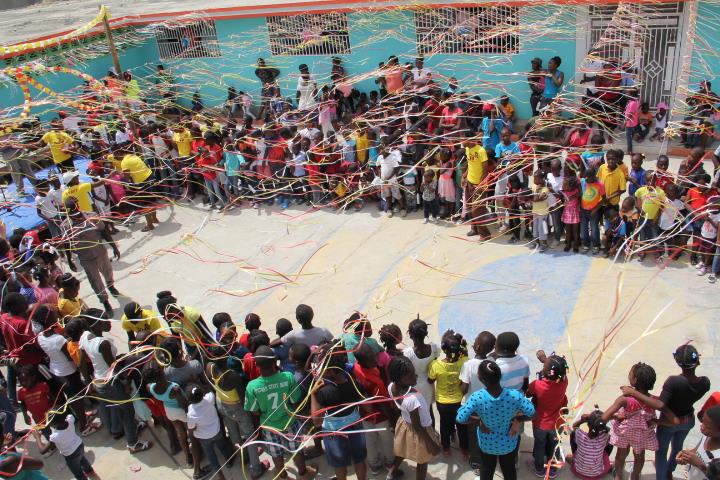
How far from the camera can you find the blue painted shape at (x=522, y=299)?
21.3ft

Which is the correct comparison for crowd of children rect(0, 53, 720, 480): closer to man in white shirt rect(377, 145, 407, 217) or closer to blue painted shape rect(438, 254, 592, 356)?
man in white shirt rect(377, 145, 407, 217)

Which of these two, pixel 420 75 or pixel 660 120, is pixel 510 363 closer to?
pixel 660 120

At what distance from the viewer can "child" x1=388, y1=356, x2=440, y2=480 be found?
169 inches

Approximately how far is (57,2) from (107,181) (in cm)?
2161

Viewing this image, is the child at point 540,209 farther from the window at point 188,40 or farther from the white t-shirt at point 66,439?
the window at point 188,40

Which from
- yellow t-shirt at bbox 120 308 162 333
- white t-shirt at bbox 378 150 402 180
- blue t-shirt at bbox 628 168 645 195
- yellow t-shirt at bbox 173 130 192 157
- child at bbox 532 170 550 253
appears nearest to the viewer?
yellow t-shirt at bbox 120 308 162 333

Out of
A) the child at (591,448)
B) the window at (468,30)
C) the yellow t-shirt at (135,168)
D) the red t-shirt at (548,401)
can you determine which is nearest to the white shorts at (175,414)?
the red t-shirt at (548,401)

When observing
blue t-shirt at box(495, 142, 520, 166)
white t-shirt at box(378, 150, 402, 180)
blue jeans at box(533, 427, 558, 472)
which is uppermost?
blue t-shirt at box(495, 142, 520, 166)

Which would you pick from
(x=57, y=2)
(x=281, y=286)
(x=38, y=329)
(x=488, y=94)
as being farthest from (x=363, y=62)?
(x=57, y=2)

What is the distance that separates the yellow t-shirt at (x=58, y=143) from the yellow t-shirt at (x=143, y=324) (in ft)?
21.9

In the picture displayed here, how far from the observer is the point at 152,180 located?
424 inches

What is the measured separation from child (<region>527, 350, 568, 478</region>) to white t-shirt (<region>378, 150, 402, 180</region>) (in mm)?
4783

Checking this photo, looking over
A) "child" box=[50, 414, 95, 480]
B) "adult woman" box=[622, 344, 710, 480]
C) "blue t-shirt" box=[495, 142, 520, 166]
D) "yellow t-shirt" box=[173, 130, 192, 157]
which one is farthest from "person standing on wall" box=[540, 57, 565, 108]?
"child" box=[50, 414, 95, 480]

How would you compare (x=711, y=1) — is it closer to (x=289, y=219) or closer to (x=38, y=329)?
(x=289, y=219)
